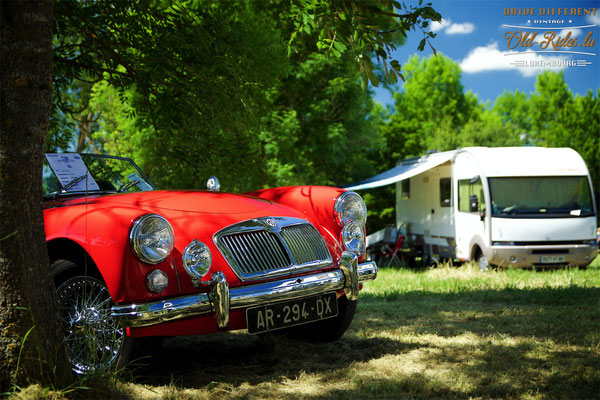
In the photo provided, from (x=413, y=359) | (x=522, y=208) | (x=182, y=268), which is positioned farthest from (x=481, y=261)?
(x=182, y=268)

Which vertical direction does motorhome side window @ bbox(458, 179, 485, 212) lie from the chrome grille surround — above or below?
above

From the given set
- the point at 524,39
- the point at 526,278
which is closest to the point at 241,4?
the point at 524,39

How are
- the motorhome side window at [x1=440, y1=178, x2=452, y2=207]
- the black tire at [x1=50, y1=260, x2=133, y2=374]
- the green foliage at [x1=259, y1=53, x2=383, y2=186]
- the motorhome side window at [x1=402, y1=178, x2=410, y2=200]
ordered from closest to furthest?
1. the black tire at [x1=50, y1=260, x2=133, y2=374]
2. the motorhome side window at [x1=440, y1=178, x2=452, y2=207]
3. the motorhome side window at [x1=402, y1=178, x2=410, y2=200]
4. the green foliage at [x1=259, y1=53, x2=383, y2=186]

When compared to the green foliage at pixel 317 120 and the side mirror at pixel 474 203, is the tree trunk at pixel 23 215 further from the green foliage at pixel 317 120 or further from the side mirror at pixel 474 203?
the green foliage at pixel 317 120

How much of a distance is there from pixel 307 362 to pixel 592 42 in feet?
23.6

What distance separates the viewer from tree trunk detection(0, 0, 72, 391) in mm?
3113

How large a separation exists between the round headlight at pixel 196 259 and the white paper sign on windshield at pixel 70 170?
1565 millimetres

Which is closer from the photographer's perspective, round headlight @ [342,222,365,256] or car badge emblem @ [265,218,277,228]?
car badge emblem @ [265,218,277,228]

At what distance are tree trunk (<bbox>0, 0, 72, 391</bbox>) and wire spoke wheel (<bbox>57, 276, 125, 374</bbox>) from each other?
0.31m

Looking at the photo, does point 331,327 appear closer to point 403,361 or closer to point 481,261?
point 403,361

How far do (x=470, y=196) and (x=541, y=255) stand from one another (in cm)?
198

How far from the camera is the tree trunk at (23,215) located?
311cm

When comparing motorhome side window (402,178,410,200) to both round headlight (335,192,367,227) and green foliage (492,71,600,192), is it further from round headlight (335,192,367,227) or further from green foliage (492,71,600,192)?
green foliage (492,71,600,192)

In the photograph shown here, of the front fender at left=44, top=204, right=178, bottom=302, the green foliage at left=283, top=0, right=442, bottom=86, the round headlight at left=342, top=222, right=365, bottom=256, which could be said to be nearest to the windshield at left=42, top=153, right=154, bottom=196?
the front fender at left=44, top=204, right=178, bottom=302
